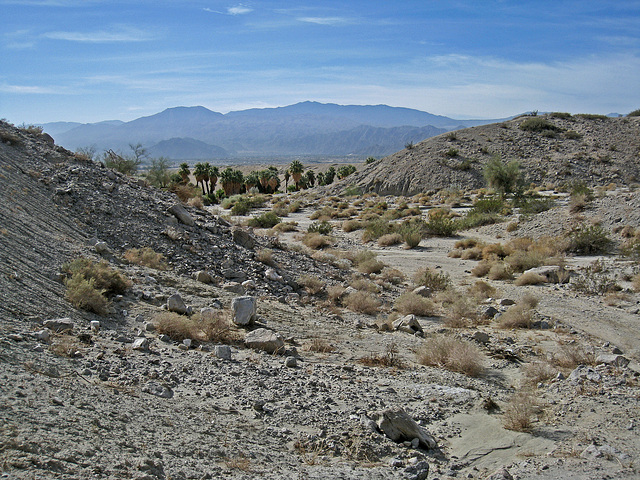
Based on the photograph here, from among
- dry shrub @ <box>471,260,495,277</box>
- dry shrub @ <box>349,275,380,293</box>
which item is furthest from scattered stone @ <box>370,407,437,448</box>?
dry shrub @ <box>471,260,495,277</box>

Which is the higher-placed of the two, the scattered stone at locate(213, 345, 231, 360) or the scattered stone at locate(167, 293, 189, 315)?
the scattered stone at locate(167, 293, 189, 315)

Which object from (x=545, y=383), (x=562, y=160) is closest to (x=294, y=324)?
(x=545, y=383)

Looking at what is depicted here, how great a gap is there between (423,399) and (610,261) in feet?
44.4

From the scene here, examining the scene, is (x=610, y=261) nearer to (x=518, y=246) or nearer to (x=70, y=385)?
(x=518, y=246)

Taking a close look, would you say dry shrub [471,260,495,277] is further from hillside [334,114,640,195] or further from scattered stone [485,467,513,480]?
hillside [334,114,640,195]

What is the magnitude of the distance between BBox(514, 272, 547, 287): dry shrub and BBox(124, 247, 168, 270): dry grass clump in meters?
10.6

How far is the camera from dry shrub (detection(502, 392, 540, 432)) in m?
6.16

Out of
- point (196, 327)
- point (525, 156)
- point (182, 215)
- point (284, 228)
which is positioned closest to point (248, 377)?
point (196, 327)

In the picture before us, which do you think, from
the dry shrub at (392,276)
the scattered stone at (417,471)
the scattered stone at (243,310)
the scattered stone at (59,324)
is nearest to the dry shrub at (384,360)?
the scattered stone at (243,310)

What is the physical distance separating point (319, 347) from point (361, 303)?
3.52 meters

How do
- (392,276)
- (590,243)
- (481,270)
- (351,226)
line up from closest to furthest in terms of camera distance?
1. (392,276)
2. (481,270)
3. (590,243)
4. (351,226)

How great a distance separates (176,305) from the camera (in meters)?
8.83

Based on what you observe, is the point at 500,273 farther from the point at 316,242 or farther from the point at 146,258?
the point at 146,258

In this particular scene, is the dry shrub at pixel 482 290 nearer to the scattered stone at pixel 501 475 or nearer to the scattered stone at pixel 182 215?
the scattered stone at pixel 182 215
